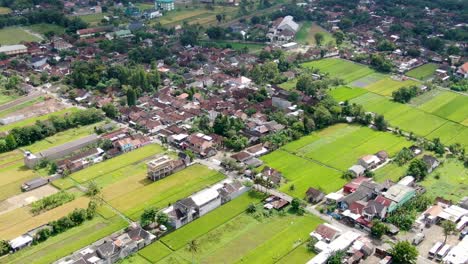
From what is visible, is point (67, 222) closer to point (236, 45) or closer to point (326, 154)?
point (326, 154)

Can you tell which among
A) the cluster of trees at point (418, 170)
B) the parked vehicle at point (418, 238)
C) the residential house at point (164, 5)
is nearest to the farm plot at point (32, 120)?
the cluster of trees at point (418, 170)

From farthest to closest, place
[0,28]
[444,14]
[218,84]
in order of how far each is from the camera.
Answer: [444,14], [0,28], [218,84]

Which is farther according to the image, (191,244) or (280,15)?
(280,15)

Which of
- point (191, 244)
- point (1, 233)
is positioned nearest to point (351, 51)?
point (191, 244)

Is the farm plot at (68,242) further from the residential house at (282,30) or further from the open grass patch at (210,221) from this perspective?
the residential house at (282,30)

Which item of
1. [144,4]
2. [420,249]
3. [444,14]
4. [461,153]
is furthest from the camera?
[144,4]

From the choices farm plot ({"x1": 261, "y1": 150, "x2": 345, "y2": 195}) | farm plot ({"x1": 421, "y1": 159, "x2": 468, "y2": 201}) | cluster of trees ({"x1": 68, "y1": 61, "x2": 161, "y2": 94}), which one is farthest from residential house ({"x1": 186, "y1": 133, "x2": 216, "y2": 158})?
farm plot ({"x1": 421, "y1": 159, "x2": 468, "y2": 201})

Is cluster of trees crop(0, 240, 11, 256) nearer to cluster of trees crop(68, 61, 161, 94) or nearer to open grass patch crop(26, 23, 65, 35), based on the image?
cluster of trees crop(68, 61, 161, 94)

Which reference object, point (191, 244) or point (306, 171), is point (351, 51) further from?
point (191, 244)
